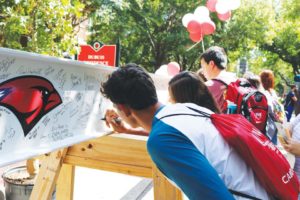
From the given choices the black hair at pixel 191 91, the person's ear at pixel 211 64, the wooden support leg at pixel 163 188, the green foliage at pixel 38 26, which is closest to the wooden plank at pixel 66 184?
the wooden support leg at pixel 163 188

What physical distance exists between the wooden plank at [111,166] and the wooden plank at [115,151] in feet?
0.06

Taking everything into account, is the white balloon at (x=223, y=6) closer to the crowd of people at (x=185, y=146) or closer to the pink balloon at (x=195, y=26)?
the pink balloon at (x=195, y=26)

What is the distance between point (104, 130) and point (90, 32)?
40.9 ft

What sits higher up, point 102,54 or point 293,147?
point 102,54

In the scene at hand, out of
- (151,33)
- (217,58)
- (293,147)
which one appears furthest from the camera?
(151,33)

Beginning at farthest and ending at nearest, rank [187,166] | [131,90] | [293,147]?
[293,147] → [131,90] → [187,166]

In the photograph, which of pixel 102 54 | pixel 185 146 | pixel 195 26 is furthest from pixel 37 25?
pixel 185 146

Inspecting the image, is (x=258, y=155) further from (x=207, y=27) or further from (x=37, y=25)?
(x=207, y=27)

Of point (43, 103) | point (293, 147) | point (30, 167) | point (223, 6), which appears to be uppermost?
point (223, 6)

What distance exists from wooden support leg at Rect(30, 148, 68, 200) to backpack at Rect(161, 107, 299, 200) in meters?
1.37

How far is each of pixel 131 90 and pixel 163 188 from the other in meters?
0.98

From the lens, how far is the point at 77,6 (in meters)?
4.23

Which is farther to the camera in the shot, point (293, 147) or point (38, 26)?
point (38, 26)

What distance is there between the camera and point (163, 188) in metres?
2.10
